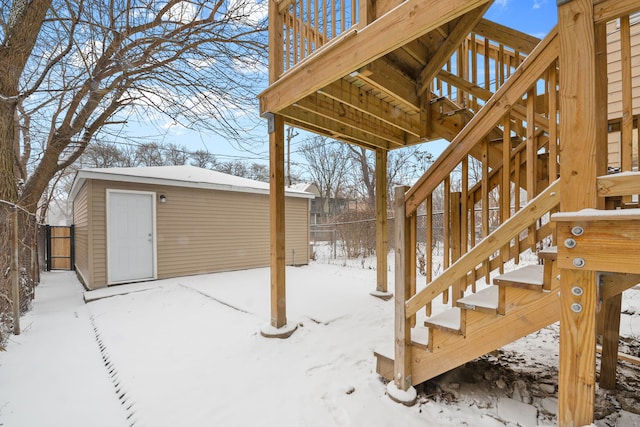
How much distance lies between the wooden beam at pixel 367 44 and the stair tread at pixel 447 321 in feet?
6.31

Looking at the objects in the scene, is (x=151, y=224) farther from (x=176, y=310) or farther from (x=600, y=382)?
(x=600, y=382)

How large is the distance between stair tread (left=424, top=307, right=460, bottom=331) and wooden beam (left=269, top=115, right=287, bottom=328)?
1745mm

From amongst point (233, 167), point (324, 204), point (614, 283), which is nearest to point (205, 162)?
point (233, 167)

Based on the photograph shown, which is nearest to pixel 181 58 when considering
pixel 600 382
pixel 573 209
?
→ pixel 573 209

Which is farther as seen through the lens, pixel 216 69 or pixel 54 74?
pixel 216 69

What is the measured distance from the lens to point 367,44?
216cm

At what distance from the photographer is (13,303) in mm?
3533

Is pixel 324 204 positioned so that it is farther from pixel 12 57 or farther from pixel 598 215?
pixel 598 215

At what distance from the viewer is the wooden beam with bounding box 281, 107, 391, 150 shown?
3480 millimetres

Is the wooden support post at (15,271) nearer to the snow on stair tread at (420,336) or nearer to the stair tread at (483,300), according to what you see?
the snow on stair tread at (420,336)

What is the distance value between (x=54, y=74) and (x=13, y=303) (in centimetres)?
338

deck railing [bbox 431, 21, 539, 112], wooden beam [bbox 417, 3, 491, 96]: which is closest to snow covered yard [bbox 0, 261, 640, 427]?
deck railing [bbox 431, 21, 539, 112]

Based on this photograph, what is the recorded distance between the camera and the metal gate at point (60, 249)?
9.02m

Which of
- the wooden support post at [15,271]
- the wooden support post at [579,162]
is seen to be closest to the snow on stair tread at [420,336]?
the wooden support post at [579,162]
